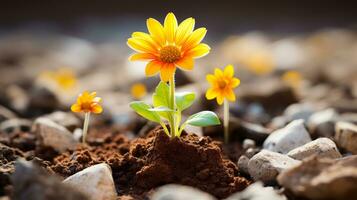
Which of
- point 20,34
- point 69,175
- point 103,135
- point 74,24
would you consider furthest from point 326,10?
point 69,175

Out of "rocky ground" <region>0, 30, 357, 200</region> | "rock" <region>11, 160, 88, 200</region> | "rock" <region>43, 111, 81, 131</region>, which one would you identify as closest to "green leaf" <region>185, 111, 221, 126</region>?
"rocky ground" <region>0, 30, 357, 200</region>

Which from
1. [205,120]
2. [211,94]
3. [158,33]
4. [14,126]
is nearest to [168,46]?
[158,33]

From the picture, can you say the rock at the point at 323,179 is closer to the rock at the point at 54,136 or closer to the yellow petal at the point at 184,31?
the yellow petal at the point at 184,31

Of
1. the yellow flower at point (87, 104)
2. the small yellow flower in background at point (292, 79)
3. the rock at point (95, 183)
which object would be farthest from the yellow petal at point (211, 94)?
the small yellow flower in background at point (292, 79)

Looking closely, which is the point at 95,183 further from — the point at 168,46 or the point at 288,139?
the point at 288,139

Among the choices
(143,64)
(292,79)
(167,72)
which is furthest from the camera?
(143,64)

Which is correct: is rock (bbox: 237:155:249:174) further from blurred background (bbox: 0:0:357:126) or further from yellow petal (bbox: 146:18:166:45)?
blurred background (bbox: 0:0:357:126)
